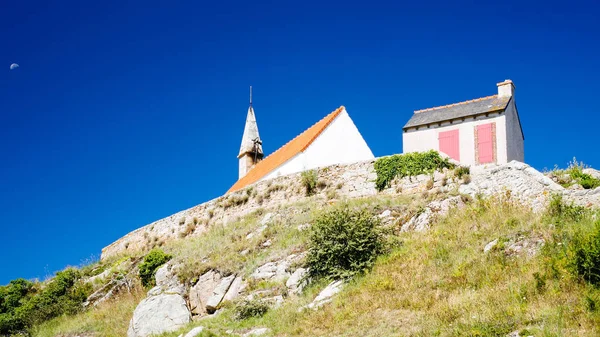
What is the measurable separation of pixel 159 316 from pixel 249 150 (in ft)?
98.9

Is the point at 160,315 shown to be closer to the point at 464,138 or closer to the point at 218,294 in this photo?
the point at 218,294

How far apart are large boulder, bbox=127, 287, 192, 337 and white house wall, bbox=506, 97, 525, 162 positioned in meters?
15.6

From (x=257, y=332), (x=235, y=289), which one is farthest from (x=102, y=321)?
(x=257, y=332)

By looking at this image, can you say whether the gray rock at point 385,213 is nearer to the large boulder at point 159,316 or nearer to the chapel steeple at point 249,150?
the large boulder at point 159,316

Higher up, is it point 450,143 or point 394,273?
point 450,143

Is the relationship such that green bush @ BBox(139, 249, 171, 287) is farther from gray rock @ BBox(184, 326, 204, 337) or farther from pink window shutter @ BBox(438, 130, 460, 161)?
pink window shutter @ BBox(438, 130, 460, 161)

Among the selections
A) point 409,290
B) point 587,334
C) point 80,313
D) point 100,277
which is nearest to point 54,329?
point 80,313

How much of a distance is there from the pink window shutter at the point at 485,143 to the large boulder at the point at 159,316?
14.6 m

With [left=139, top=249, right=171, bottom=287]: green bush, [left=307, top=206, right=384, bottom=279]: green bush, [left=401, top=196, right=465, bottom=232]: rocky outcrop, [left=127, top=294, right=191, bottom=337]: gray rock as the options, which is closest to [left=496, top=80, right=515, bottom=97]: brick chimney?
[left=401, top=196, right=465, bottom=232]: rocky outcrop

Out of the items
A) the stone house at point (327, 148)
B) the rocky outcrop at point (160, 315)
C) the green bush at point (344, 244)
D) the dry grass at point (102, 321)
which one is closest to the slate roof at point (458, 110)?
the stone house at point (327, 148)

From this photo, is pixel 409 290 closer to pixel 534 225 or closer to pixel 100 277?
pixel 534 225

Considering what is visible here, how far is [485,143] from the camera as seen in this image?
24703mm

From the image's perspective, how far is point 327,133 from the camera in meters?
29.8

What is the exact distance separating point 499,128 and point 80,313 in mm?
18234
